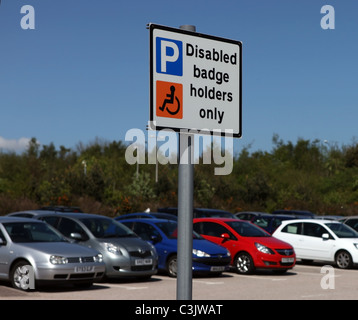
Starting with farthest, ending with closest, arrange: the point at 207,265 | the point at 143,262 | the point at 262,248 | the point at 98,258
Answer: the point at 262,248, the point at 207,265, the point at 143,262, the point at 98,258

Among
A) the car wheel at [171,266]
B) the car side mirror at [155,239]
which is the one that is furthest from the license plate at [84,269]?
the car side mirror at [155,239]

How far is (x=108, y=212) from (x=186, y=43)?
3615cm

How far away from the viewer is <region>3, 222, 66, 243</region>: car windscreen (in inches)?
558

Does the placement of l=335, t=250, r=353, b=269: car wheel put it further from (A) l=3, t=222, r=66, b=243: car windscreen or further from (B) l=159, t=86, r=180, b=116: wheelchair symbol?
(B) l=159, t=86, r=180, b=116: wheelchair symbol

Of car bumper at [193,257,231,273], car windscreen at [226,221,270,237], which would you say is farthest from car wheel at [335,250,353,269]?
car bumper at [193,257,231,273]

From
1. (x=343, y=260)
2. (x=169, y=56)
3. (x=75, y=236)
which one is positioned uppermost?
(x=169, y=56)

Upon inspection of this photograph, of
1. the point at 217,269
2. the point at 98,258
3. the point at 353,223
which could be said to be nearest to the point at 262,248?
the point at 217,269

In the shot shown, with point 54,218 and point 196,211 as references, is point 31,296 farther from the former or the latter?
point 196,211

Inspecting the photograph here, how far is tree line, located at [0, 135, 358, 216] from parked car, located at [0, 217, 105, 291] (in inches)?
878

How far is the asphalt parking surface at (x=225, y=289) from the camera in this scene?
13.0 meters

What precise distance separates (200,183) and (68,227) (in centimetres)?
3342

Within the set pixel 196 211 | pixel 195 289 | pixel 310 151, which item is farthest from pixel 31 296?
pixel 310 151

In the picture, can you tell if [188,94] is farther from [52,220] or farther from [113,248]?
[52,220]

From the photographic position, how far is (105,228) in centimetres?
1672
